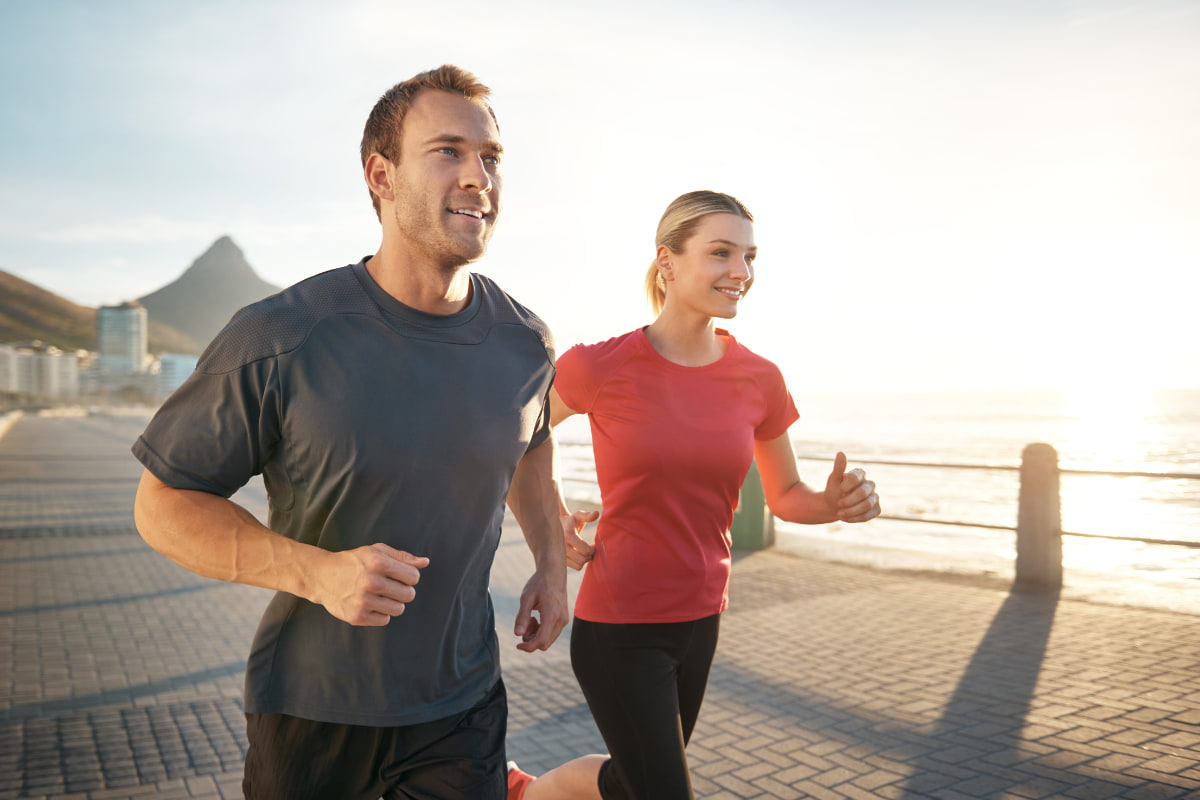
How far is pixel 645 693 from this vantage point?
2754mm

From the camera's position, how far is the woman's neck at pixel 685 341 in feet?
10.5

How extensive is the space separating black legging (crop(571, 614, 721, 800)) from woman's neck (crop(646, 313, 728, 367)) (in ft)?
2.76

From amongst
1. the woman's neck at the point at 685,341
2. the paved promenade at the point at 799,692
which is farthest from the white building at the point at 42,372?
the woman's neck at the point at 685,341

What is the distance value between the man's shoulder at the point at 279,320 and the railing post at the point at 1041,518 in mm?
7675

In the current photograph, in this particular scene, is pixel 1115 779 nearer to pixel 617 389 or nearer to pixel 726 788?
pixel 726 788

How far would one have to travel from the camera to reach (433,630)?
2.08 meters

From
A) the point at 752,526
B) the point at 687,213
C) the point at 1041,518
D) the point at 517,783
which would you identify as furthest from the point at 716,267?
the point at 752,526

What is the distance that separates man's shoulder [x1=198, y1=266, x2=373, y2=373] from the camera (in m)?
1.87

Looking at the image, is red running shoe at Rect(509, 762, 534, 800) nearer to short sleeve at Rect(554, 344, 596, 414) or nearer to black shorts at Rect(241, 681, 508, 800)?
black shorts at Rect(241, 681, 508, 800)

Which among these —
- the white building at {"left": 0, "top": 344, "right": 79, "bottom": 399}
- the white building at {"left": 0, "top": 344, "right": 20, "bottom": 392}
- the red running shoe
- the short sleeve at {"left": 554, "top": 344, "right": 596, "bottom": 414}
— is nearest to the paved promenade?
the red running shoe

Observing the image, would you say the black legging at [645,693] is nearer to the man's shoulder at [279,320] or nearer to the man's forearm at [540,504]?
the man's forearm at [540,504]

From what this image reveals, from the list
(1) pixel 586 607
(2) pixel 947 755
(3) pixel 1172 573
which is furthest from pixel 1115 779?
(3) pixel 1172 573

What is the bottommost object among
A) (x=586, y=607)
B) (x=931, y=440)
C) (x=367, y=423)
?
(x=931, y=440)

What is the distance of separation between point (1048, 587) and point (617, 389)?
6823 mm
